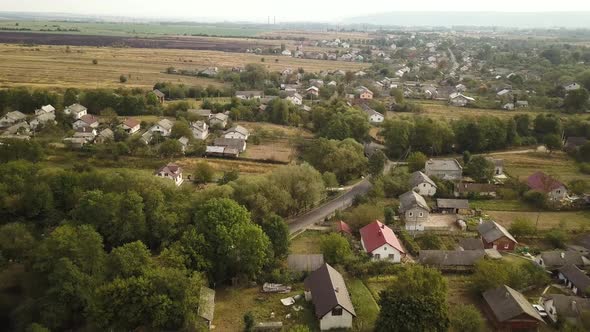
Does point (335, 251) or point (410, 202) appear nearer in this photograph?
point (335, 251)

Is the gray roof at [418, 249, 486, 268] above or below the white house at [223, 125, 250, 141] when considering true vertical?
below

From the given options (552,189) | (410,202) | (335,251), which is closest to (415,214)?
(410,202)

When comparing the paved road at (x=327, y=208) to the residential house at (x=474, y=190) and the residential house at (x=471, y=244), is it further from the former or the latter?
the residential house at (x=471, y=244)

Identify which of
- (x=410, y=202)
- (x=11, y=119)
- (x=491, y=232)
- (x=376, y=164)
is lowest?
(x=491, y=232)

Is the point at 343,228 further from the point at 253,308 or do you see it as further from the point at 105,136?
the point at 105,136

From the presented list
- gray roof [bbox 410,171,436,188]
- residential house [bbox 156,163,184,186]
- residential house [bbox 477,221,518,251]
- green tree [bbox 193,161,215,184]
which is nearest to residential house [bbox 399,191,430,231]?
residential house [bbox 477,221,518,251]

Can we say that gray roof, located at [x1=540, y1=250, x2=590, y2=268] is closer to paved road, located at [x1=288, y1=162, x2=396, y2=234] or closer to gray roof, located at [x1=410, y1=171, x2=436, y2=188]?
gray roof, located at [x1=410, y1=171, x2=436, y2=188]
